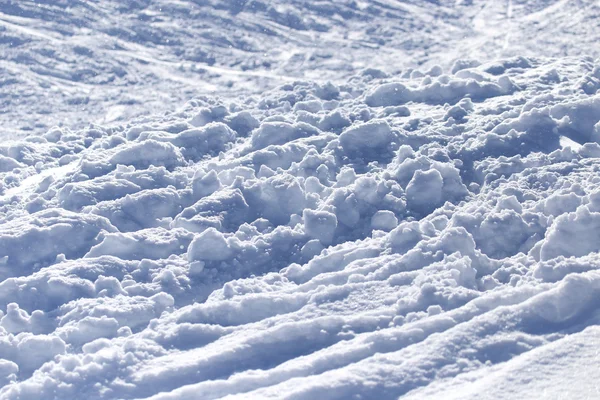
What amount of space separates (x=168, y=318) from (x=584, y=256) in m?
1.78

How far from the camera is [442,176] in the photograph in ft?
15.3

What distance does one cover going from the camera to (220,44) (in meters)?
10.5

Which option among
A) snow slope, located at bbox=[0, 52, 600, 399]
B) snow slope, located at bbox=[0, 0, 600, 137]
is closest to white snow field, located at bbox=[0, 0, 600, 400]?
snow slope, located at bbox=[0, 52, 600, 399]

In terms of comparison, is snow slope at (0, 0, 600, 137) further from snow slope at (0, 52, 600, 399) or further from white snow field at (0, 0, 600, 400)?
snow slope at (0, 52, 600, 399)

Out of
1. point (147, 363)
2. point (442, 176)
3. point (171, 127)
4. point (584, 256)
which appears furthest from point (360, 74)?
point (147, 363)

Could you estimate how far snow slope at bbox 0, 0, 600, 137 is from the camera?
29.3 feet

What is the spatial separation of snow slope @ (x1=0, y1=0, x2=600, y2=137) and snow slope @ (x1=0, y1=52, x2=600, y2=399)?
2.91 metres

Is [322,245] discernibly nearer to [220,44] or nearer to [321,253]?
[321,253]

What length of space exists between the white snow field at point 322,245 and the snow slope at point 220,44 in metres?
1.45

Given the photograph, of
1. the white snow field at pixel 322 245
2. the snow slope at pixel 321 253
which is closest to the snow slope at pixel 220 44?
the white snow field at pixel 322 245

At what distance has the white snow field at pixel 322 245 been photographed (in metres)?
3.18

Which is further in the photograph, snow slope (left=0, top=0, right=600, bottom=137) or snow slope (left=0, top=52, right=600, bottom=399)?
snow slope (left=0, top=0, right=600, bottom=137)

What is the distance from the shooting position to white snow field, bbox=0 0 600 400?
10.4 ft

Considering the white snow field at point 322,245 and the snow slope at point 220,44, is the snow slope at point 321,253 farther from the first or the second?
the snow slope at point 220,44
